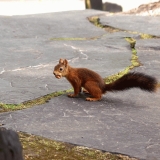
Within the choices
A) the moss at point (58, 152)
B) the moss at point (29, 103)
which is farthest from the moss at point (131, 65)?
the moss at point (58, 152)

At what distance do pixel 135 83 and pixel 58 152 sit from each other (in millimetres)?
1109

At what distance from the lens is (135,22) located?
236 inches

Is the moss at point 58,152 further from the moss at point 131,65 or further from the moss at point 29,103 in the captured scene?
the moss at point 131,65

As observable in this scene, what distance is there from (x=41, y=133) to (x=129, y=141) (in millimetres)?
428

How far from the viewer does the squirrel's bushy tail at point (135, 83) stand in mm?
2906

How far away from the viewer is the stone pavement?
7.38 feet

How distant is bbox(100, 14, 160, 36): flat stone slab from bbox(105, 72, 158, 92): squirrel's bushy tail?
232 cm

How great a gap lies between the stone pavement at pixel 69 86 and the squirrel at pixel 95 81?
6 cm

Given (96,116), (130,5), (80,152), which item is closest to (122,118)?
(96,116)

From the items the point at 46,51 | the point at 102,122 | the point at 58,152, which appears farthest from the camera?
the point at 46,51

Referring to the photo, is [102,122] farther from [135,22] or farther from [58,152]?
[135,22]

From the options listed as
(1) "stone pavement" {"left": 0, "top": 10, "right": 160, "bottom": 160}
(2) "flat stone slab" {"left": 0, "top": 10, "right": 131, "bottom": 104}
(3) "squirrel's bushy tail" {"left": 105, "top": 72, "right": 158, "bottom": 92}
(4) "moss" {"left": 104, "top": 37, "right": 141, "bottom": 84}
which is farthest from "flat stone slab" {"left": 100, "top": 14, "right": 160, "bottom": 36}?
(3) "squirrel's bushy tail" {"left": 105, "top": 72, "right": 158, "bottom": 92}

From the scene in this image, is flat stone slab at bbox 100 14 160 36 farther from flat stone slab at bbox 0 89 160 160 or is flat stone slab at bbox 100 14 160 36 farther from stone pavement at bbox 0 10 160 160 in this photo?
flat stone slab at bbox 0 89 160 160

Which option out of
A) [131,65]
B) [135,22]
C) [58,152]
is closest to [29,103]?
[58,152]
